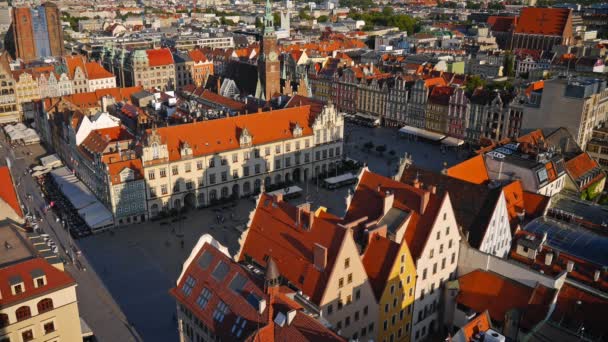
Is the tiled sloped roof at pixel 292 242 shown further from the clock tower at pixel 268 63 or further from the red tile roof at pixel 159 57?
the red tile roof at pixel 159 57

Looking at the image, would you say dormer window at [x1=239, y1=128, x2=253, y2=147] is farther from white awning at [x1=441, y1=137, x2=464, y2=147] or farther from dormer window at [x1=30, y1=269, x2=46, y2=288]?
dormer window at [x1=30, y1=269, x2=46, y2=288]

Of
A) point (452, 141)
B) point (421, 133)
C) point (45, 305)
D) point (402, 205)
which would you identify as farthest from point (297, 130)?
point (45, 305)

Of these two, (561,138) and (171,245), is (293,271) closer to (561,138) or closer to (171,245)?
(171,245)

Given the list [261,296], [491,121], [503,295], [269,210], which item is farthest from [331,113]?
[261,296]

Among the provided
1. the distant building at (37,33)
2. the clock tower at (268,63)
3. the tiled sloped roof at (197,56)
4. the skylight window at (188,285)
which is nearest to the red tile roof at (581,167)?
the skylight window at (188,285)

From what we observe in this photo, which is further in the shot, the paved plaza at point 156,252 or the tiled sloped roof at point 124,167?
the tiled sloped roof at point 124,167

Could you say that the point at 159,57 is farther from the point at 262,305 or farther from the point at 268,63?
the point at 262,305
